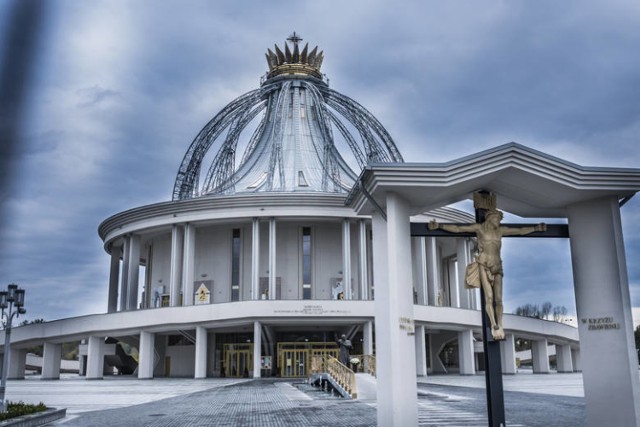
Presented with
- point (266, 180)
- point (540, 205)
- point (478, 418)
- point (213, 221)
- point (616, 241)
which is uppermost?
point (266, 180)

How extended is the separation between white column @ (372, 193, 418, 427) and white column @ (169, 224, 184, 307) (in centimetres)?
3286

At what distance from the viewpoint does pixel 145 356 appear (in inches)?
1599

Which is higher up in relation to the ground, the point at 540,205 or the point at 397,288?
the point at 540,205

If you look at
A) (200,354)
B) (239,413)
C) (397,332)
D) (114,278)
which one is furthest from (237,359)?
(397,332)

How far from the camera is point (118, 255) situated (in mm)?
51969

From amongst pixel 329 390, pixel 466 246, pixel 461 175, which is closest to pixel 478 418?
pixel 461 175

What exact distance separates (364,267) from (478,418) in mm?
27574

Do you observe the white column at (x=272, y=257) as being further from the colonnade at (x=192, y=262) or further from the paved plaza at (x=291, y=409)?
the paved plaza at (x=291, y=409)

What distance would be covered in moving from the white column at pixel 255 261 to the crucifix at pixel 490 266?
97.8 ft

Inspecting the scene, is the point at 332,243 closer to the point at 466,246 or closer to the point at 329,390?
the point at 466,246

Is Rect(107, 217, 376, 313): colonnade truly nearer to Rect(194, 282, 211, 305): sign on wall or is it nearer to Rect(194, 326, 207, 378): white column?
Rect(194, 282, 211, 305): sign on wall

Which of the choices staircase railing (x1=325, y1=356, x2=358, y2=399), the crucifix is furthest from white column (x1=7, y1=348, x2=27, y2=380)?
the crucifix

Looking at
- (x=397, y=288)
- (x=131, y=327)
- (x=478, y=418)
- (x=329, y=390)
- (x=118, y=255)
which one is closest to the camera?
(x=397, y=288)

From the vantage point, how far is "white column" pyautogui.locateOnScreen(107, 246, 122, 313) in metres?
49.2
